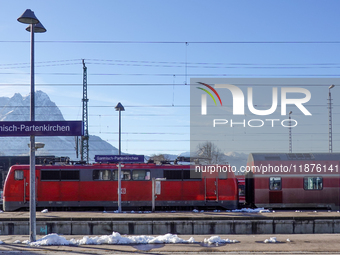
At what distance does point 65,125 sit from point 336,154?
Answer: 61.5 ft

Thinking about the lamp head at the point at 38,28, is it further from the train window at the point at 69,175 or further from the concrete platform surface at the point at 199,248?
the train window at the point at 69,175

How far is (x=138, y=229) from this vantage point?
16.3 m

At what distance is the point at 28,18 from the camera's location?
477 inches

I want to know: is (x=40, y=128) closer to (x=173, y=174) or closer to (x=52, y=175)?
(x=52, y=175)

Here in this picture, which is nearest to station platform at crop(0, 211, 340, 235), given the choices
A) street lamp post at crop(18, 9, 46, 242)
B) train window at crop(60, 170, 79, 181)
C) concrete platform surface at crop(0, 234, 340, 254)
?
concrete platform surface at crop(0, 234, 340, 254)

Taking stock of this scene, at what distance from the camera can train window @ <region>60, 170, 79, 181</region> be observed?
77.7ft

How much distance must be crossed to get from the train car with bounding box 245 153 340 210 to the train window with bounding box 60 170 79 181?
11361 mm

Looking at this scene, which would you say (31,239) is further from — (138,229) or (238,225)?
(238,225)

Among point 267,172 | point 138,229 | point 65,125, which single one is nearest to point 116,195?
point 138,229

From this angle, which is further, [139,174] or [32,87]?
[139,174]

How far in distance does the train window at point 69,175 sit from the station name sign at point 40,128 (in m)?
11.8

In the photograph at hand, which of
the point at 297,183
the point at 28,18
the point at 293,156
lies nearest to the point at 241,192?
the point at 297,183

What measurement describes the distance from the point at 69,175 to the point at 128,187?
3826mm

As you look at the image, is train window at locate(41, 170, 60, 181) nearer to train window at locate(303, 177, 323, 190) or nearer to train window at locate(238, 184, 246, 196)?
train window at locate(238, 184, 246, 196)
